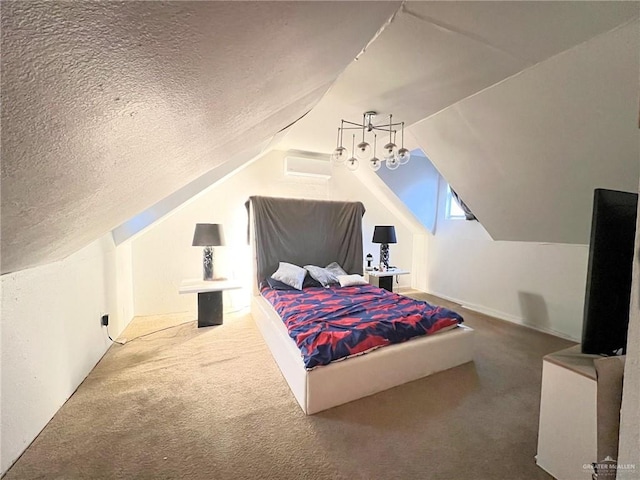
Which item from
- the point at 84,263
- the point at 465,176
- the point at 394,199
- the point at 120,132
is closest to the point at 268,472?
the point at 120,132

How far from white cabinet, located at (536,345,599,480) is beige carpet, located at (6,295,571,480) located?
0.12 m

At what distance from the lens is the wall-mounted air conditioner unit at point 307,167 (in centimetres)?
403

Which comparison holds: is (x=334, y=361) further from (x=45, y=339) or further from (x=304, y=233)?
(x=304, y=233)

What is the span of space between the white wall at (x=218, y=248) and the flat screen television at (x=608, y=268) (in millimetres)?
3379

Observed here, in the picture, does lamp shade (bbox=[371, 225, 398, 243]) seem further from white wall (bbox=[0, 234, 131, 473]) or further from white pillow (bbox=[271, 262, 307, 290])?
white wall (bbox=[0, 234, 131, 473])

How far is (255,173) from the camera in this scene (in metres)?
4.07

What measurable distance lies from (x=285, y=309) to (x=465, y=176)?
243 cm

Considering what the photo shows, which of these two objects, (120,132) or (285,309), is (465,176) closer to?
(285,309)

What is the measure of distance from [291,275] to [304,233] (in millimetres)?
782

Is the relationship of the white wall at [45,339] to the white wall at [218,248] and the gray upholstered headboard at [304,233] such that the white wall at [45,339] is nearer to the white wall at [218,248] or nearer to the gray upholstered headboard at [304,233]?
the white wall at [218,248]

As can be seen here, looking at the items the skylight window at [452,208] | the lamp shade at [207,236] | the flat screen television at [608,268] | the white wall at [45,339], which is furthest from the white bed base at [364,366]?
the skylight window at [452,208]

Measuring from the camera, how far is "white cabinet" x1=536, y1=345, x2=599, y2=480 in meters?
1.25

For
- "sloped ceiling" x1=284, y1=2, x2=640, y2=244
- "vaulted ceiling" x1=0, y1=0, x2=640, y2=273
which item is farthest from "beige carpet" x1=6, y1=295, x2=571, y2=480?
"sloped ceiling" x1=284, y1=2, x2=640, y2=244

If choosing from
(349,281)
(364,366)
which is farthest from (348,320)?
(349,281)
